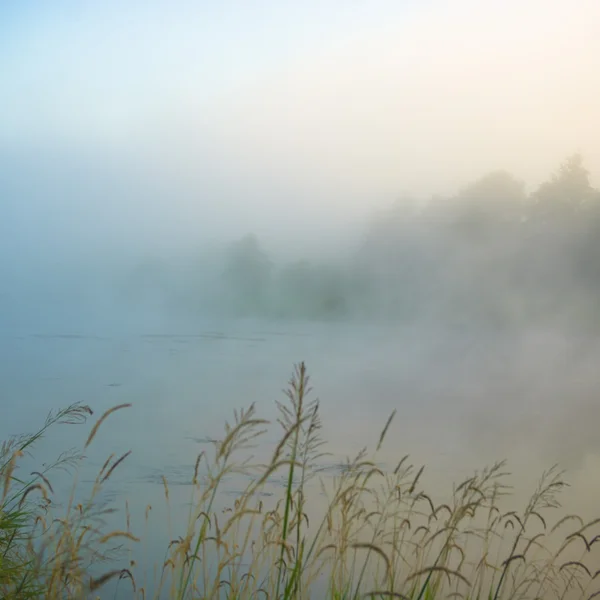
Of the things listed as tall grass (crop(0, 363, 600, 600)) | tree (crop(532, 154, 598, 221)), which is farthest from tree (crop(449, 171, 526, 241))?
tall grass (crop(0, 363, 600, 600))

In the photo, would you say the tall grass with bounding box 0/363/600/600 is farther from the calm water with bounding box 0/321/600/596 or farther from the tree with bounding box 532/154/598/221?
the tree with bounding box 532/154/598/221

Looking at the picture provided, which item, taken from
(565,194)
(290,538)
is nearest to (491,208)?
(565,194)

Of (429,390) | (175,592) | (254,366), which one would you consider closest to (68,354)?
(254,366)

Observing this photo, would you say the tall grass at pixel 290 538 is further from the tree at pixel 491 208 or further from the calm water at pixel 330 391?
the tree at pixel 491 208

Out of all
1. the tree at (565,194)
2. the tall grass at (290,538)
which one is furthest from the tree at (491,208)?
the tall grass at (290,538)

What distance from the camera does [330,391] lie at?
8.56m

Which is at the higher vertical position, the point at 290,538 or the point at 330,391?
the point at 290,538

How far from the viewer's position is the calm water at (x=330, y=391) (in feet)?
19.9

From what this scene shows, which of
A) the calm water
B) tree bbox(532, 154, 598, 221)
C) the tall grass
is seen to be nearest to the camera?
the tall grass

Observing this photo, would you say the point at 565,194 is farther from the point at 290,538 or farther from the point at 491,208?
the point at 290,538

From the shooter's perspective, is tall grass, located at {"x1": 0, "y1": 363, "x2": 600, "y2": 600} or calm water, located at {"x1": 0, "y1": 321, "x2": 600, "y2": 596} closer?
tall grass, located at {"x1": 0, "y1": 363, "x2": 600, "y2": 600}

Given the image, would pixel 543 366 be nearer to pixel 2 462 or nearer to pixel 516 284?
pixel 516 284

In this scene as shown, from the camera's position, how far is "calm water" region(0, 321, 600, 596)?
6.07m

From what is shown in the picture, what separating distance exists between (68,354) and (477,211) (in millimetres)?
6505
